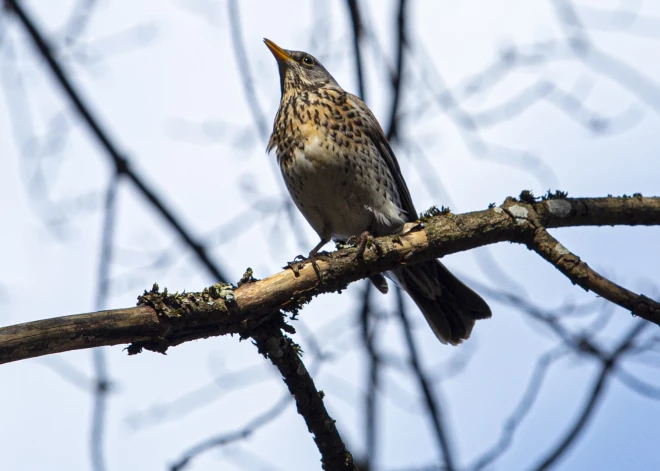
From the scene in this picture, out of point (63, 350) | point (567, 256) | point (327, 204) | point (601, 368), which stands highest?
point (327, 204)

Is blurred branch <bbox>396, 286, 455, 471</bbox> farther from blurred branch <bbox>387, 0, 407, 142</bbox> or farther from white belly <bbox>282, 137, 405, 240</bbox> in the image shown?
blurred branch <bbox>387, 0, 407, 142</bbox>

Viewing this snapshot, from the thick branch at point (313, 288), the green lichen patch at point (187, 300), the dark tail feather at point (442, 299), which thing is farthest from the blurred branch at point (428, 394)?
the green lichen patch at point (187, 300)

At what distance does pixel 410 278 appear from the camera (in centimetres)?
484

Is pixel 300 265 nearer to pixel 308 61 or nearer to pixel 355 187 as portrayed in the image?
pixel 355 187

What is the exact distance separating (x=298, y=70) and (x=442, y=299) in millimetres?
2237

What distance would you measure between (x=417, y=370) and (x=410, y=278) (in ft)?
2.21

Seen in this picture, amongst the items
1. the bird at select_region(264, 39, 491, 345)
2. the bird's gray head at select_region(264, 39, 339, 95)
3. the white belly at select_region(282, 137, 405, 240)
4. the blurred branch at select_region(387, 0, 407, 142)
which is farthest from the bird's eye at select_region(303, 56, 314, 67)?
the blurred branch at select_region(387, 0, 407, 142)

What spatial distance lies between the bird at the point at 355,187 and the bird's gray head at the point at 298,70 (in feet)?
1.42

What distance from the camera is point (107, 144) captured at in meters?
4.29

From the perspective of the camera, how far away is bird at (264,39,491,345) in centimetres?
467

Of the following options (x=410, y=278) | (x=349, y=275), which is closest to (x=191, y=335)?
(x=349, y=275)

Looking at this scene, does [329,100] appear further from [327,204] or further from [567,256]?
[567,256]

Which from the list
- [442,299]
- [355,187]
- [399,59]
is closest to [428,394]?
[442,299]

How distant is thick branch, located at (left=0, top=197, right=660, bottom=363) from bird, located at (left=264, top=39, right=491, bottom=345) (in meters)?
1.00
